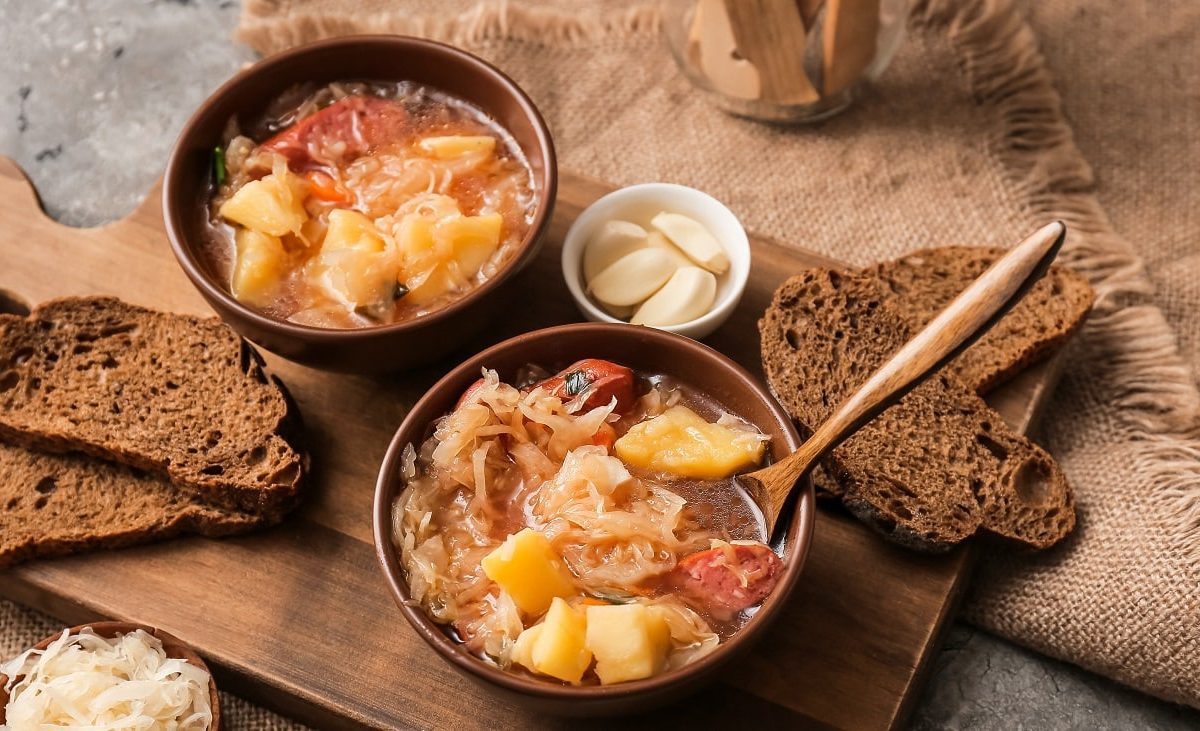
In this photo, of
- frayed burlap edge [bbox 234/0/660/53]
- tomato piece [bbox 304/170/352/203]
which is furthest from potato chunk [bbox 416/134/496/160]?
frayed burlap edge [bbox 234/0/660/53]

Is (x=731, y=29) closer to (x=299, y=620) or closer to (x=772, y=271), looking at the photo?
(x=772, y=271)

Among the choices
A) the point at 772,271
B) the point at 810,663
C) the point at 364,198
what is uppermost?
the point at 364,198

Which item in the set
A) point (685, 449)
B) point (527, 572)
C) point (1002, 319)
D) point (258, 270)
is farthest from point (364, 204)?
point (1002, 319)

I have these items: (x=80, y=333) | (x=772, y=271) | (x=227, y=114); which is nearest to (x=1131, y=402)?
(x=772, y=271)

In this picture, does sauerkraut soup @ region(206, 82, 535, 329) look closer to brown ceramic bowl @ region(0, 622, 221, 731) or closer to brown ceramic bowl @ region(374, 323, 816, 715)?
brown ceramic bowl @ region(374, 323, 816, 715)

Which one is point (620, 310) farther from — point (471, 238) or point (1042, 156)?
point (1042, 156)

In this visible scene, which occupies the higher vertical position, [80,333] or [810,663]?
[80,333]

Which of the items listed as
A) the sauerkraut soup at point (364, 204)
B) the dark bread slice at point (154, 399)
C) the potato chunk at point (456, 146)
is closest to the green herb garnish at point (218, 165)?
the sauerkraut soup at point (364, 204)
